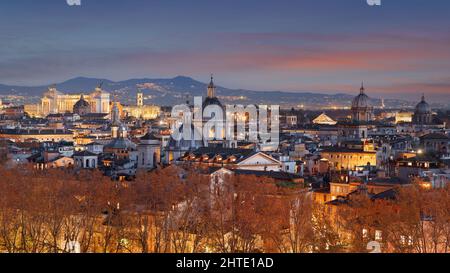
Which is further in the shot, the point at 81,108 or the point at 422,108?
the point at 81,108

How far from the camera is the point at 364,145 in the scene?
50.0m

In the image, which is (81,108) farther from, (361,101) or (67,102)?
(361,101)

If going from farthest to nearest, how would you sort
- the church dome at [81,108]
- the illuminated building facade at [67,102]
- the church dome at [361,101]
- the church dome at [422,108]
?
the illuminated building facade at [67,102]
the church dome at [81,108]
the church dome at [422,108]
the church dome at [361,101]

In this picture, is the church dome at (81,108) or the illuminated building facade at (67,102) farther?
the illuminated building facade at (67,102)


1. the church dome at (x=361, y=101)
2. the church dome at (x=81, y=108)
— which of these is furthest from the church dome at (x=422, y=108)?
the church dome at (x=81, y=108)

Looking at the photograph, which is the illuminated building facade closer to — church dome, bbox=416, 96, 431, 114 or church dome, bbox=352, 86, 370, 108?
church dome, bbox=416, 96, 431, 114

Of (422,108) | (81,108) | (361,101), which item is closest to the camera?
(361,101)

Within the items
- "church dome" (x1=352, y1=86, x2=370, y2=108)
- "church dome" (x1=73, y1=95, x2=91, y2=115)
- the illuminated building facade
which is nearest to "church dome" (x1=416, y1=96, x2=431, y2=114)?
"church dome" (x1=352, y1=86, x2=370, y2=108)

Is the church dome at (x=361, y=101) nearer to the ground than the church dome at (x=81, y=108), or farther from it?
farther from it

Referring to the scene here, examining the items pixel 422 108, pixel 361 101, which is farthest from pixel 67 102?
pixel 361 101

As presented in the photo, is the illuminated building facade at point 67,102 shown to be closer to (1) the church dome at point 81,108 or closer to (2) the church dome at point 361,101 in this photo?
(1) the church dome at point 81,108

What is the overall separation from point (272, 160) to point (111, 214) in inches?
701
